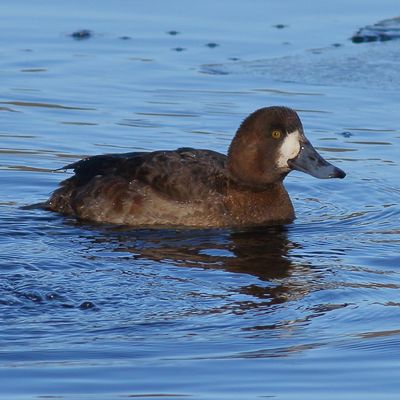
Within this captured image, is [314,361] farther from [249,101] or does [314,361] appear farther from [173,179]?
[249,101]

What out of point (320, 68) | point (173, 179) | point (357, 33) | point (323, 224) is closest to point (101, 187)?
point (173, 179)

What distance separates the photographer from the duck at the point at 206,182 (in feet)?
30.5

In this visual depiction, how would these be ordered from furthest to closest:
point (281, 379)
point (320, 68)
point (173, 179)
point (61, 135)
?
→ point (320, 68)
point (61, 135)
point (173, 179)
point (281, 379)

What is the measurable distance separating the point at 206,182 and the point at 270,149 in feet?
1.68

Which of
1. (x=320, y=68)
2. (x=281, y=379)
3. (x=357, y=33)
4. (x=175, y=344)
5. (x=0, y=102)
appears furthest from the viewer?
(x=357, y=33)

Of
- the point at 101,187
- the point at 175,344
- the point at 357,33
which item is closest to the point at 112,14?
the point at 357,33

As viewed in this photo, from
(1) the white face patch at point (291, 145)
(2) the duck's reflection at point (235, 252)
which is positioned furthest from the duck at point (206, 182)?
(2) the duck's reflection at point (235, 252)

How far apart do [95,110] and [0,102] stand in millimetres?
914

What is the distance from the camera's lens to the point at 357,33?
559 inches

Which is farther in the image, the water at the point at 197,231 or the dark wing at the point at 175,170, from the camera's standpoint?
the dark wing at the point at 175,170

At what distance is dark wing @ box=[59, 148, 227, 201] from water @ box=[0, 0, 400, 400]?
1.10 ft

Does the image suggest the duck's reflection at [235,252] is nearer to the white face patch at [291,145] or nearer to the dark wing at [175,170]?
the dark wing at [175,170]

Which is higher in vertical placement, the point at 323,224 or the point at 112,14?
the point at 112,14

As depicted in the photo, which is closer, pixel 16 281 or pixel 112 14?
pixel 16 281
